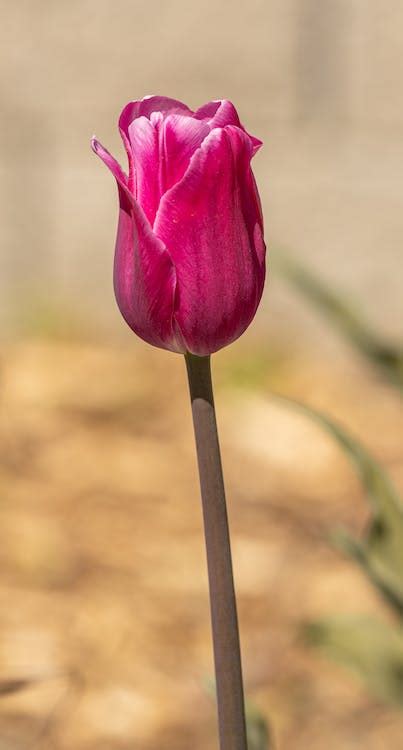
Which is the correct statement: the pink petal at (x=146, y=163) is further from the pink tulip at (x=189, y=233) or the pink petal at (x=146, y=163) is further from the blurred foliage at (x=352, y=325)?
the blurred foliage at (x=352, y=325)

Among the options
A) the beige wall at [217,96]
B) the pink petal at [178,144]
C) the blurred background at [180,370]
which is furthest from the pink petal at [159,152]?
the beige wall at [217,96]

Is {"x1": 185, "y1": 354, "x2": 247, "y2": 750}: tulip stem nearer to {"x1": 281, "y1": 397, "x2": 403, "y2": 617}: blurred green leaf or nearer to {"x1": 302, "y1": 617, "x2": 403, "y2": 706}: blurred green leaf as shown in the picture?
{"x1": 281, "y1": 397, "x2": 403, "y2": 617}: blurred green leaf

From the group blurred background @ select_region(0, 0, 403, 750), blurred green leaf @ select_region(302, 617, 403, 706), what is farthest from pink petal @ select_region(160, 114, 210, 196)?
blurred background @ select_region(0, 0, 403, 750)

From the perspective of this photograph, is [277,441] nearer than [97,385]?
Yes

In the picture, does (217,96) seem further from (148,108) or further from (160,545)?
(148,108)

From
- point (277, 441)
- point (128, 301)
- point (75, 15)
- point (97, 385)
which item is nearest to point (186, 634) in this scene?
point (277, 441)

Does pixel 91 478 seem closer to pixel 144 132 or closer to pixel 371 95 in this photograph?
pixel 371 95
